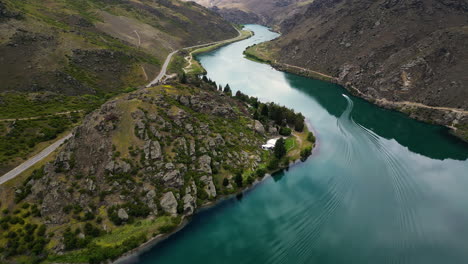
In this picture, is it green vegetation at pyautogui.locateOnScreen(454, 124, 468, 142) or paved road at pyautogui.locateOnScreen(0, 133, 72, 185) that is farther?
green vegetation at pyautogui.locateOnScreen(454, 124, 468, 142)

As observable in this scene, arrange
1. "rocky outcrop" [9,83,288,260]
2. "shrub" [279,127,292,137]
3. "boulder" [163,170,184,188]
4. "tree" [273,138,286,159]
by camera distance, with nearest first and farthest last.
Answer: "rocky outcrop" [9,83,288,260] → "boulder" [163,170,184,188] → "tree" [273,138,286,159] → "shrub" [279,127,292,137]

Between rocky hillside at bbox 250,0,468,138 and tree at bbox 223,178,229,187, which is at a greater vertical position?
rocky hillside at bbox 250,0,468,138

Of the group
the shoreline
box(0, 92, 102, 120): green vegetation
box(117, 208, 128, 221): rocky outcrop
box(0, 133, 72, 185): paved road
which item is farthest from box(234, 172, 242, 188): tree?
box(0, 92, 102, 120): green vegetation

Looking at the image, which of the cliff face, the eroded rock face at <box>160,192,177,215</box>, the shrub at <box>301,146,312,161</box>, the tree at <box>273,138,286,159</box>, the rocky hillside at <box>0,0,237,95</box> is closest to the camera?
the eroded rock face at <box>160,192,177,215</box>

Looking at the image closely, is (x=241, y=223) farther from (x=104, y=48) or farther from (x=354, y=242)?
(x=104, y=48)

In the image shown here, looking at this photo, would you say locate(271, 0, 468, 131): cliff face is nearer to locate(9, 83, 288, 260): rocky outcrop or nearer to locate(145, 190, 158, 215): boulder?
locate(9, 83, 288, 260): rocky outcrop

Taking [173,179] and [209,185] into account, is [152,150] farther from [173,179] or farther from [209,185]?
[209,185]

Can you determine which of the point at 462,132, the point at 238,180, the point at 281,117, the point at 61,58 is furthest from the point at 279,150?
the point at 61,58
